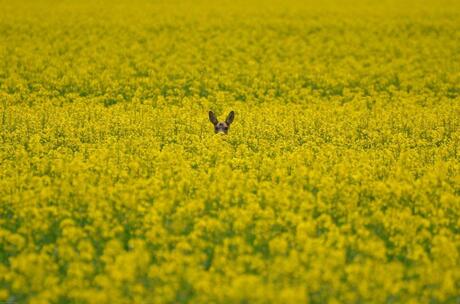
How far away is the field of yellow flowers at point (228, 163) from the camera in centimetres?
680

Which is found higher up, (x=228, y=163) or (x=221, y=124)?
(x=221, y=124)

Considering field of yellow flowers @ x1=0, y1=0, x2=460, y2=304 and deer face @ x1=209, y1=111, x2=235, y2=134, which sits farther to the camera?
deer face @ x1=209, y1=111, x2=235, y2=134

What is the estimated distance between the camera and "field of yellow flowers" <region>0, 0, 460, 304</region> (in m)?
6.80

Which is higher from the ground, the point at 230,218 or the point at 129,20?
the point at 129,20

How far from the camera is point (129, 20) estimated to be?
29938mm

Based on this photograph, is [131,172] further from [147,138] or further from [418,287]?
[418,287]

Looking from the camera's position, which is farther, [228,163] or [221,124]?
[221,124]

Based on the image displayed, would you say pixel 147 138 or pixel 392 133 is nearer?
pixel 147 138

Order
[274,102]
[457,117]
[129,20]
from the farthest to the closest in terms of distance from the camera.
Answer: [129,20], [274,102], [457,117]

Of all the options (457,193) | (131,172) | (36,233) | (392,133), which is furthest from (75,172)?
(392,133)

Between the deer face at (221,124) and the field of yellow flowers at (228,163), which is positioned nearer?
the field of yellow flowers at (228,163)

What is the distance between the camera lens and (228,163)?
37.7 ft

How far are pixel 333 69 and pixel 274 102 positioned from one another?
14.9ft

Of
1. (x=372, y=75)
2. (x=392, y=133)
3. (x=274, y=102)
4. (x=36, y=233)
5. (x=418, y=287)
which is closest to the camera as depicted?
(x=418, y=287)
